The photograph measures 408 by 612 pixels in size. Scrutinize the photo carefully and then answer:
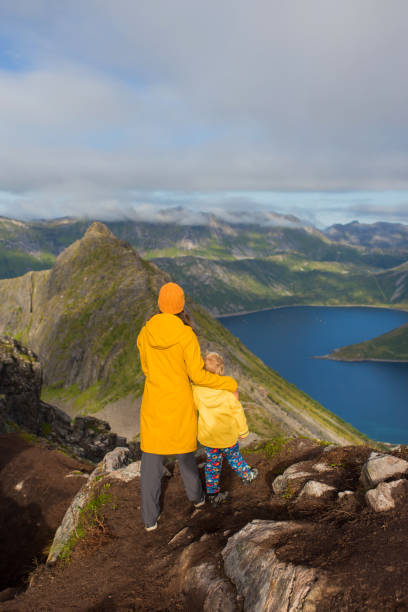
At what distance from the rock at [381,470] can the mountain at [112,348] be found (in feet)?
266

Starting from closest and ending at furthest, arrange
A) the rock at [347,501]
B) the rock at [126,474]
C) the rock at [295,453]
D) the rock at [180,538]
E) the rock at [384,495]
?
the rock at [384,495] → the rock at [347,501] → the rock at [180,538] → the rock at [295,453] → the rock at [126,474]

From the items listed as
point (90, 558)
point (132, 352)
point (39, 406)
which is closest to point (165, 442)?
point (90, 558)

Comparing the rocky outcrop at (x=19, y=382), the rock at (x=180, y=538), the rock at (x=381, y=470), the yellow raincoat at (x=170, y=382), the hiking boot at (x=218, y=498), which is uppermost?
the yellow raincoat at (x=170, y=382)

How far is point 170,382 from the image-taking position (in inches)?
356

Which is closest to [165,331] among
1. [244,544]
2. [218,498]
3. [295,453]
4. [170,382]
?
[170,382]

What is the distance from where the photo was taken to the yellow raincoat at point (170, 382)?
8.97 metres

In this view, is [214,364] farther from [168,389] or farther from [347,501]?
[347,501]

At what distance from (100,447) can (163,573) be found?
54.2 metres

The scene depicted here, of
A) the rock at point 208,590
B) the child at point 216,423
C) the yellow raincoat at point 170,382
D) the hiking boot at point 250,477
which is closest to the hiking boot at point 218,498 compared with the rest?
the child at point 216,423

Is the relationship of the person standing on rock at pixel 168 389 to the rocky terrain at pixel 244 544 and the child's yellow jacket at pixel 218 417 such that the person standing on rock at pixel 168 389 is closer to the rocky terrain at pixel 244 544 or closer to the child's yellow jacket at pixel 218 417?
the child's yellow jacket at pixel 218 417

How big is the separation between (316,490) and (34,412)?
4846 cm

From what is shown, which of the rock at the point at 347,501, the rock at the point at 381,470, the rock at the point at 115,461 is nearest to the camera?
the rock at the point at 347,501

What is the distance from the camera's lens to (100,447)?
56.1 metres

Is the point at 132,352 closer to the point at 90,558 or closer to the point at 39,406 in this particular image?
the point at 39,406
